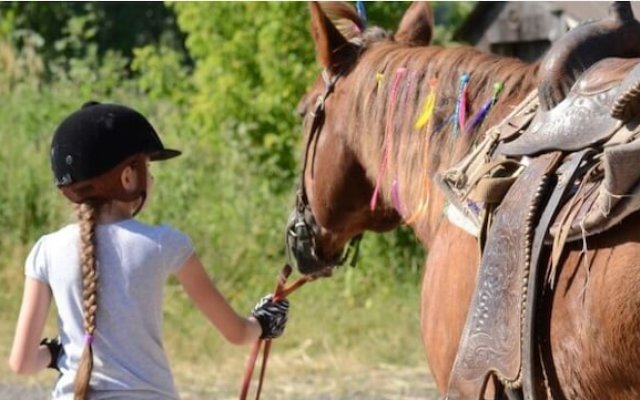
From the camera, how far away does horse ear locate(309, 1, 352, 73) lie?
173 inches

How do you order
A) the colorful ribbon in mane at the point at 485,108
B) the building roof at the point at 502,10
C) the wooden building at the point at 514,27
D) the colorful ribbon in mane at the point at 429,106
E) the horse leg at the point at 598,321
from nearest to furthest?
the horse leg at the point at 598,321 → the colorful ribbon in mane at the point at 485,108 → the colorful ribbon in mane at the point at 429,106 → the building roof at the point at 502,10 → the wooden building at the point at 514,27

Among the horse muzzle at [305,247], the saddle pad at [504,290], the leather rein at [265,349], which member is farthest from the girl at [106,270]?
the horse muzzle at [305,247]

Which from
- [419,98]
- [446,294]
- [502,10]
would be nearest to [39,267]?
[446,294]

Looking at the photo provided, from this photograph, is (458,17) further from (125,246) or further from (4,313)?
(125,246)

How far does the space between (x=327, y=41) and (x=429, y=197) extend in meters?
0.73

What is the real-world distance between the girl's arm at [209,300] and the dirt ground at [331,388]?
406cm

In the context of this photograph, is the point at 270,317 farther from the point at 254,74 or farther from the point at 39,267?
the point at 254,74

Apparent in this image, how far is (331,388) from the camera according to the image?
310 inches

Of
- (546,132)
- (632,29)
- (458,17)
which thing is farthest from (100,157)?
(458,17)

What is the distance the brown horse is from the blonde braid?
0.87 m

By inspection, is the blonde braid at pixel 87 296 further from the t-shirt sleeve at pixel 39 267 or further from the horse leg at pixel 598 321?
the horse leg at pixel 598 321

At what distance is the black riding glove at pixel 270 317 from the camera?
380cm

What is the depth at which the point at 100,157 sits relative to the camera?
345 centimetres

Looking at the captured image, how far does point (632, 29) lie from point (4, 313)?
6.70 metres
